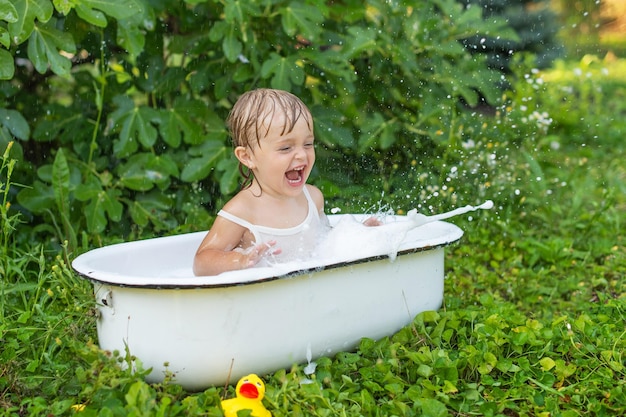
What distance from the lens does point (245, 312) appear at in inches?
98.7

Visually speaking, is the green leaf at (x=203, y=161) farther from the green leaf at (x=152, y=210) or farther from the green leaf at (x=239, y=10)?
the green leaf at (x=239, y=10)

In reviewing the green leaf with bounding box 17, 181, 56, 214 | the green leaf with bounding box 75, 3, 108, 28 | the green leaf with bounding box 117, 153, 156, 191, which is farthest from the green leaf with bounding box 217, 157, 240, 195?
the green leaf with bounding box 75, 3, 108, 28

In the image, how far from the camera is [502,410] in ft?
8.16

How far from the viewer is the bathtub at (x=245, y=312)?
2449 millimetres

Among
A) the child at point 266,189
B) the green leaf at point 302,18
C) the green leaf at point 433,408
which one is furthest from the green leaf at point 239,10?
the green leaf at point 433,408

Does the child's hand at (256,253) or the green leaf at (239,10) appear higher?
the green leaf at (239,10)

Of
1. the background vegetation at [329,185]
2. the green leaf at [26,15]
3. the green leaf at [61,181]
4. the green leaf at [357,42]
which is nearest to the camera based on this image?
the background vegetation at [329,185]

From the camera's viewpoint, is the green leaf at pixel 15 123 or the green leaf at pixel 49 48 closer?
the green leaf at pixel 49 48

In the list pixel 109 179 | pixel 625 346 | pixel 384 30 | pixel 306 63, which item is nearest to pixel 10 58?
pixel 109 179

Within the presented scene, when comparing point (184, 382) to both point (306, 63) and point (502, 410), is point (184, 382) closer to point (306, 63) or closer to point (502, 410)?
point (502, 410)

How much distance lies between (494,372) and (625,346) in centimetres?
50

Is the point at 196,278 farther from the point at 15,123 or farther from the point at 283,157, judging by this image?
the point at 15,123

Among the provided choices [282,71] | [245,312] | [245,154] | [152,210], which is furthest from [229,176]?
[245,312]

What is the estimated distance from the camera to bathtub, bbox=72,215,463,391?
2449 millimetres
